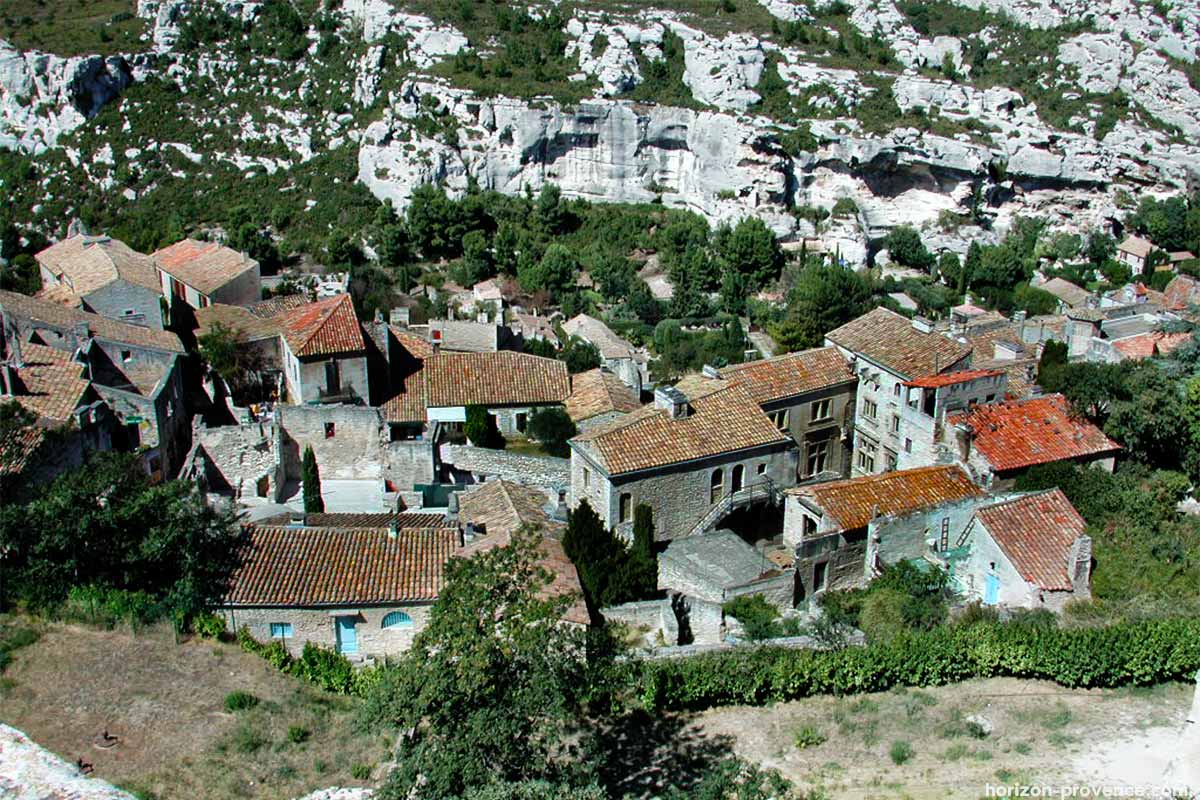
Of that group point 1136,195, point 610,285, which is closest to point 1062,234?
point 1136,195

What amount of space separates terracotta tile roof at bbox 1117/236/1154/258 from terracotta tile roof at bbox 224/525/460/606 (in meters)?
67.3

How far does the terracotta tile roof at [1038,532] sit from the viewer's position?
108ft

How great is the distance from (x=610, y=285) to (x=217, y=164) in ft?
119

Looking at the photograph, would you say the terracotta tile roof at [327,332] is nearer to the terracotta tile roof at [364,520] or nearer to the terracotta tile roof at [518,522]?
the terracotta tile roof at [364,520]

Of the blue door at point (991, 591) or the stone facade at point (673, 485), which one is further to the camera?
the stone facade at point (673, 485)

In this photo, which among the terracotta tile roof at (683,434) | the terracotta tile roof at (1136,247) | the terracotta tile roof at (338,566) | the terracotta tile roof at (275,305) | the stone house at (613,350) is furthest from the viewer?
the terracotta tile roof at (1136,247)

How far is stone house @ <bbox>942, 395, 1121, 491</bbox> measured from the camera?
38625 millimetres

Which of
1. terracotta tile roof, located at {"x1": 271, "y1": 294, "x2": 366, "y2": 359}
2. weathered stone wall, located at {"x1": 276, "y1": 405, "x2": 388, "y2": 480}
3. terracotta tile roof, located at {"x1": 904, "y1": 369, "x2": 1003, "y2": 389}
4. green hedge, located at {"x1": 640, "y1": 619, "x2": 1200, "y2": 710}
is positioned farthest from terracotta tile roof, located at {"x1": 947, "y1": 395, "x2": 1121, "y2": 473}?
terracotta tile roof, located at {"x1": 271, "y1": 294, "x2": 366, "y2": 359}

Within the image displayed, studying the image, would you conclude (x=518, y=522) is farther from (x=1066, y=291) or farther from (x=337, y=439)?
(x=1066, y=291)

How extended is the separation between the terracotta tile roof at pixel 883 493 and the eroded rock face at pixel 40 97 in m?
76.2

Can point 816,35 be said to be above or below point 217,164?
above

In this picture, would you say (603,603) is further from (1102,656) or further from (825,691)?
(1102,656)

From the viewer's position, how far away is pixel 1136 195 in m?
89.1

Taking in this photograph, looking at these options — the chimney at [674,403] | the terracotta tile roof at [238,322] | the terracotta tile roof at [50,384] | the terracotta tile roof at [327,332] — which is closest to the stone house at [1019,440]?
the chimney at [674,403]
